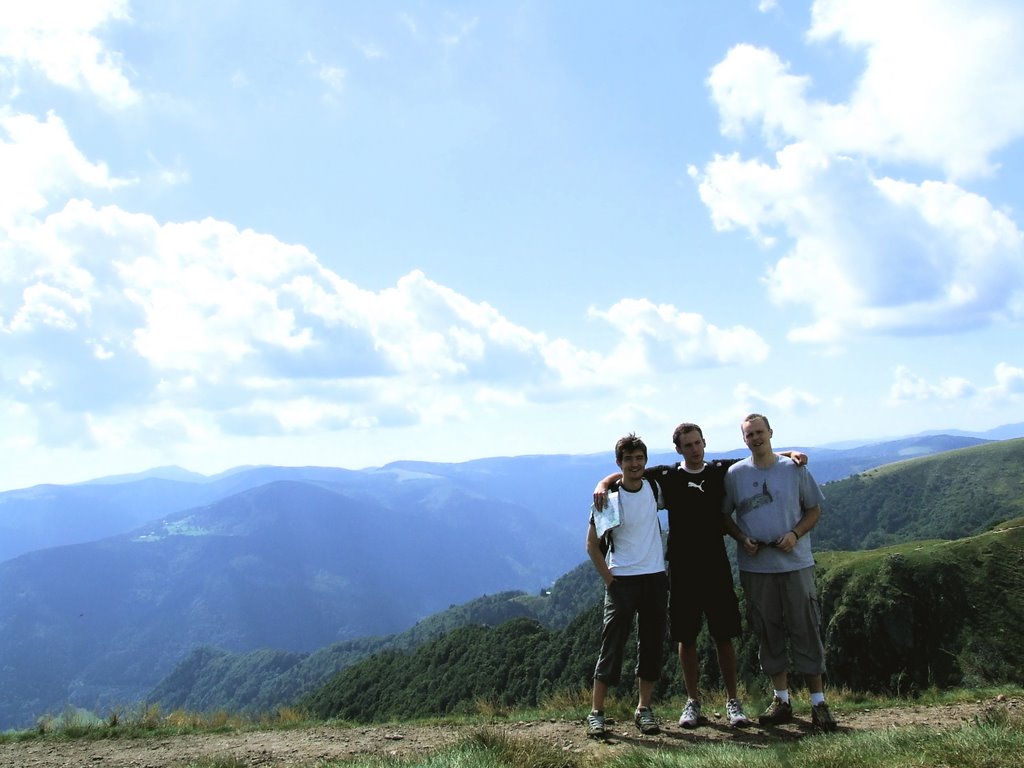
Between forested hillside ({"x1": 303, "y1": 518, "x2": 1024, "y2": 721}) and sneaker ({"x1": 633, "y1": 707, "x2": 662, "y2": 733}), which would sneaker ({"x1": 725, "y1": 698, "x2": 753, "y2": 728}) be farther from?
forested hillside ({"x1": 303, "y1": 518, "x2": 1024, "y2": 721})

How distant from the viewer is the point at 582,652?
75188 millimetres

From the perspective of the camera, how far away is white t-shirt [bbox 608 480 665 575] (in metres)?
6.28

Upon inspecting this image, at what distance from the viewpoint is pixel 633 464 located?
6.29m

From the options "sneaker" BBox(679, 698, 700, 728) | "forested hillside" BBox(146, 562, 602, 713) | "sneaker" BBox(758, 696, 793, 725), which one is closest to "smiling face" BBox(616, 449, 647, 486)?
"sneaker" BBox(679, 698, 700, 728)

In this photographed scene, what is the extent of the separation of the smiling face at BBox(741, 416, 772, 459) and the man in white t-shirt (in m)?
1.05

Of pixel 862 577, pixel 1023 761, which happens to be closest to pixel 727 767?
pixel 1023 761

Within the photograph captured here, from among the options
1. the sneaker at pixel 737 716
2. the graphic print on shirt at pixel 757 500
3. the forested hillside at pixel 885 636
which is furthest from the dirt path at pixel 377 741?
the forested hillside at pixel 885 636

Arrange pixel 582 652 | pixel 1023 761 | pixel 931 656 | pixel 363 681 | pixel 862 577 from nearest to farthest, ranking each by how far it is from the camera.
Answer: pixel 1023 761 < pixel 931 656 < pixel 862 577 < pixel 582 652 < pixel 363 681

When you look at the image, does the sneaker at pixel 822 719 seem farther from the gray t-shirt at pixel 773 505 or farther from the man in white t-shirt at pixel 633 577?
the man in white t-shirt at pixel 633 577

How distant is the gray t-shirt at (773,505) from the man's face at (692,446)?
41 cm

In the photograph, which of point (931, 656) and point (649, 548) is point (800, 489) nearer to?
point (649, 548)

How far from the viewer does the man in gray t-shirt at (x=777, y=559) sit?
247 inches

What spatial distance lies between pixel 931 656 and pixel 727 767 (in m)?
58.7

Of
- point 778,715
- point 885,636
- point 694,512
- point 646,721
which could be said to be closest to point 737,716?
point 778,715
